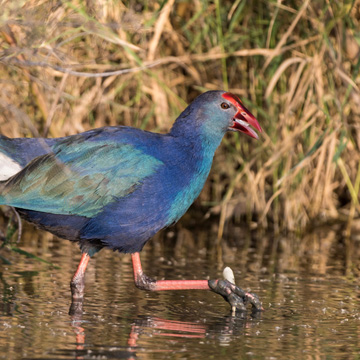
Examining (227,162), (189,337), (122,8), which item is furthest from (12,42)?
(227,162)

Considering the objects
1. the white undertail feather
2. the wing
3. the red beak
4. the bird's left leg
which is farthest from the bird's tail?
the red beak

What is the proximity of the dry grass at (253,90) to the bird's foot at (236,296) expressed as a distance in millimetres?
1750

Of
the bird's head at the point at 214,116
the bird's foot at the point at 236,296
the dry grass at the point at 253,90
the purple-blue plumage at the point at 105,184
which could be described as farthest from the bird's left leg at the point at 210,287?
the dry grass at the point at 253,90

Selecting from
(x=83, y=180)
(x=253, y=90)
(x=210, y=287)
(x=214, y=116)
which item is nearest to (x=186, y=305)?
(x=210, y=287)

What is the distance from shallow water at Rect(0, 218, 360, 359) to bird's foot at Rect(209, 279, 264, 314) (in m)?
0.07

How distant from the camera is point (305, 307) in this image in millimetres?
4266

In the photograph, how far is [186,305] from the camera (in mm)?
4242

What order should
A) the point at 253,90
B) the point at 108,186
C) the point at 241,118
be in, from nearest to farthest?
the point at 108,186, the point at 241,118, the point at 253,90

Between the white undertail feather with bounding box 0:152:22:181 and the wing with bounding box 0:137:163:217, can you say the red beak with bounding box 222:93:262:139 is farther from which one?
the white undertail feather with bounding box 0:152:22:181

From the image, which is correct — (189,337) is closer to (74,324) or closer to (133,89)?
(74,324)

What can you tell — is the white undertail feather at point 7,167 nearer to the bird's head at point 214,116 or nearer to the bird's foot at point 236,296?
the bird's head at point 214,116

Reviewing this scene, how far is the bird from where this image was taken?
4.14 m

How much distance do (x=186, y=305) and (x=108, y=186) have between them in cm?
73

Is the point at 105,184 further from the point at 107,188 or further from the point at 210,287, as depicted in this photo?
the point at 210,287
